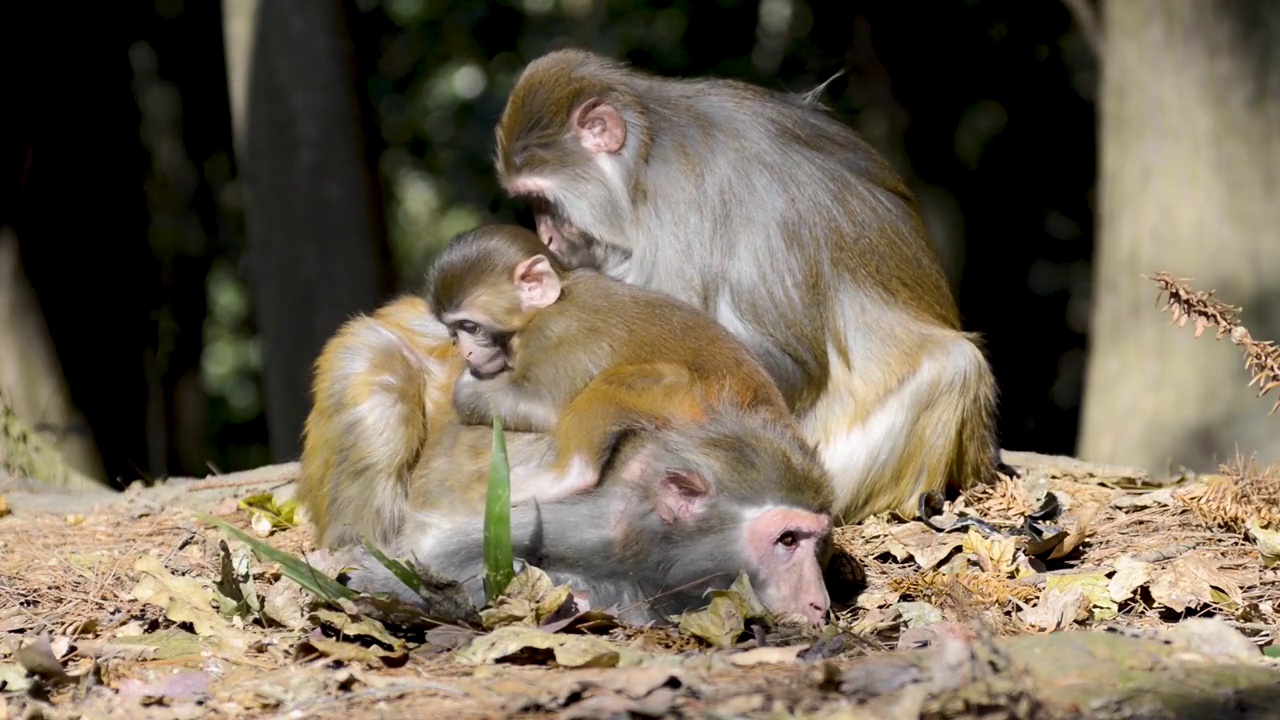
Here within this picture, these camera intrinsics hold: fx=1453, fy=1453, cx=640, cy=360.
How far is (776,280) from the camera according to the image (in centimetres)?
576

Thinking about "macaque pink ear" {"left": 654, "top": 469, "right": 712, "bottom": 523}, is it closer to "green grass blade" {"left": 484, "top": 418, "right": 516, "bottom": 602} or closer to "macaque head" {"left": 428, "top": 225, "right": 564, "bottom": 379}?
"green grass blade" {"left": 484, "top": 418, "right": 516, "bottom": 602}

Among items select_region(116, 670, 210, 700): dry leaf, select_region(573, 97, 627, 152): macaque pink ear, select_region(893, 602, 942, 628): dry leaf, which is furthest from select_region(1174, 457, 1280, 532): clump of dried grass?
select_region(116, 670, 210, 700): dry leaf

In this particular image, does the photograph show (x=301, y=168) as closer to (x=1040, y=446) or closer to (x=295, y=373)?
(x=295, y=373)

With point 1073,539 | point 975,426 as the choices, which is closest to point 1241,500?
point 1073,539

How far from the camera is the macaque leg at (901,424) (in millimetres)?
6023

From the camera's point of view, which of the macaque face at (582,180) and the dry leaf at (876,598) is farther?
the macaque face at (582,180)

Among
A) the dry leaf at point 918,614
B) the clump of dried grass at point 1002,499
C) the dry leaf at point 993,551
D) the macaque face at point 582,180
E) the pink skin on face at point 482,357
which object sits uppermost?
the macaque face at point 582,180

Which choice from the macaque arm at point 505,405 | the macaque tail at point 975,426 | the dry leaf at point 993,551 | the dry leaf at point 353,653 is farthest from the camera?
the macaque tail at point 975,426

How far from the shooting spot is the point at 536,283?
5.20m

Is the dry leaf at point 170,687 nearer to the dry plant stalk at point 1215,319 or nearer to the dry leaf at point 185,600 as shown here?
the dry leaf at point 185,600

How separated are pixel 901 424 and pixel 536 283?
176 centimetres

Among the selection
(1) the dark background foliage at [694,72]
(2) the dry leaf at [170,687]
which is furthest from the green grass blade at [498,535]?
(1) the dark background foliage at [694,72]

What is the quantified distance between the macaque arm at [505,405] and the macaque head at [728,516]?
546 mm

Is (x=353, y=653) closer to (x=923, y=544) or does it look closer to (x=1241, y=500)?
(x=923, y=544)
